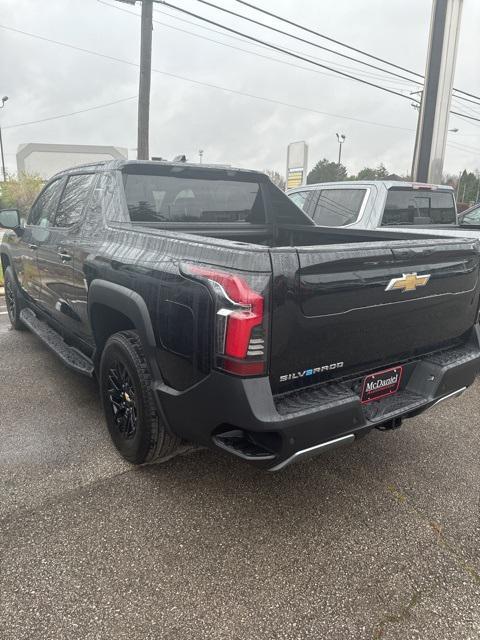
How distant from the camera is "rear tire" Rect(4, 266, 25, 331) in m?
5.74

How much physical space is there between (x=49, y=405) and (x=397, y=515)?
2.79 meters

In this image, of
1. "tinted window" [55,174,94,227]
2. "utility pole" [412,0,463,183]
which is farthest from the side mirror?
"utility pole" [412,0,463,183]

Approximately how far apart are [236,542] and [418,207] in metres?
5.50

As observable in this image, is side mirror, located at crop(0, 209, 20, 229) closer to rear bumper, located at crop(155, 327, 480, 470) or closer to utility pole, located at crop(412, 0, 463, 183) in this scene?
rear bumper, located at crop(155, 327, 480, 470)

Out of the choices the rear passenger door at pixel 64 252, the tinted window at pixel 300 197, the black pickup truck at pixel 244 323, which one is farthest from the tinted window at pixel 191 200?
the tinted window at pixel 300 197

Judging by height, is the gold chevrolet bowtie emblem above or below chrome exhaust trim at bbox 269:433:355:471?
above

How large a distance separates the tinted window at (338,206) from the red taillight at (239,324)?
4.56 metres

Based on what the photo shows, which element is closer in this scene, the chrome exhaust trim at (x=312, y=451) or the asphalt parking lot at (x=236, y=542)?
the asphalt parking lot at (x=236, y=542)

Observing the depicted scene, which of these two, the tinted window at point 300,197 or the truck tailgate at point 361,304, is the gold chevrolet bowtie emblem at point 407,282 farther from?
the tinted window at point 300,197

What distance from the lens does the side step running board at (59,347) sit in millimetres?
3631

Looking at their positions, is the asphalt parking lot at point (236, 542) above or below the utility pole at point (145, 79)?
below

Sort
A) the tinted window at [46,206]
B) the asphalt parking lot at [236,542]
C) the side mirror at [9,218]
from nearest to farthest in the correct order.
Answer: the asphalt parking lot at [236,542], the tinted window at [46,206], the side mirror at [9,218]

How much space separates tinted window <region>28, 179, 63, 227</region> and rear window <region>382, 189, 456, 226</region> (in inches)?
153

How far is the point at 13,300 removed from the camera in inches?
236
